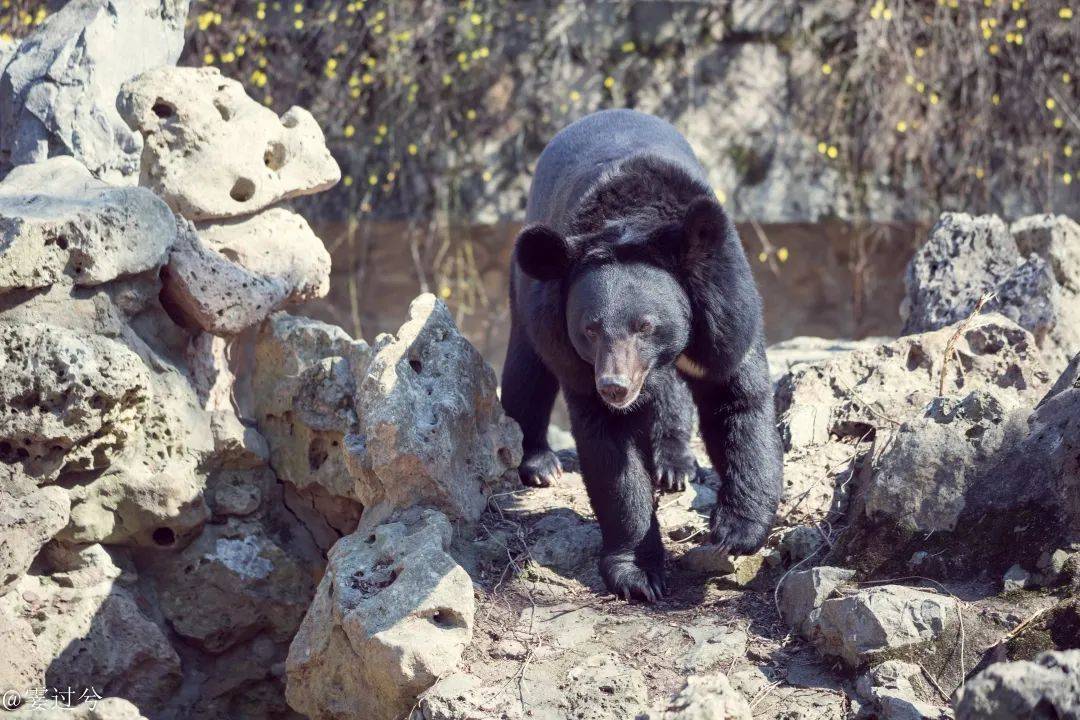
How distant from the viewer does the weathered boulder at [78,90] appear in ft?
16.3

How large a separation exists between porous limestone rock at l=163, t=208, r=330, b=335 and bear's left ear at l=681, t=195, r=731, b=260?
170 centimetres

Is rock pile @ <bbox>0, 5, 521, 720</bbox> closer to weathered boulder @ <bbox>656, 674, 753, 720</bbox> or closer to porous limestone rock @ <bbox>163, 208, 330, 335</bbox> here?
porous limestone rock @ <bbox>163, 208, 330, 335</bbox>

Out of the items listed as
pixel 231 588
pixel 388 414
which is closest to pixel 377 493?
pixel 388 414

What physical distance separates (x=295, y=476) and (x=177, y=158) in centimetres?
138

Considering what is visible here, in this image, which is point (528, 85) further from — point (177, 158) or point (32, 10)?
point (177, 158)

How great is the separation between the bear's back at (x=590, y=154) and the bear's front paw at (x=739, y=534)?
46.6 inches

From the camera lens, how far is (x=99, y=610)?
4316mm

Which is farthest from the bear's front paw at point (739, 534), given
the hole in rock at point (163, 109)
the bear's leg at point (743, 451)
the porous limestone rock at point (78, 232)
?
the hole in rock at point (163, 109)


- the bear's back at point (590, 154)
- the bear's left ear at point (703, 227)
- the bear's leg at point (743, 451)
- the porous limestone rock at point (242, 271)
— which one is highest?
the bear's back at point (590, 154)

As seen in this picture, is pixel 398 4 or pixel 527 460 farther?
pixel 398 4

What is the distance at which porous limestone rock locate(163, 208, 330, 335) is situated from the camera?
4.49m

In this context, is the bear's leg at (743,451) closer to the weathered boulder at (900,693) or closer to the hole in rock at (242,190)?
the weathered boulder at (900,693)

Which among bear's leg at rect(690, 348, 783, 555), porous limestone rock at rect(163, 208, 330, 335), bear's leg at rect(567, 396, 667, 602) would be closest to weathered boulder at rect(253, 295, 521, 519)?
porous limestone rock at rect(163, 208, 330, 335)

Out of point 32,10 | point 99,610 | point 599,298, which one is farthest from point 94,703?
point 32,10
